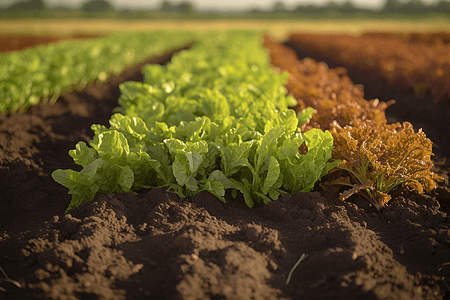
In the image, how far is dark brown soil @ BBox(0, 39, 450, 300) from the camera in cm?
202

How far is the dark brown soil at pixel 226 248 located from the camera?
2.02 metres

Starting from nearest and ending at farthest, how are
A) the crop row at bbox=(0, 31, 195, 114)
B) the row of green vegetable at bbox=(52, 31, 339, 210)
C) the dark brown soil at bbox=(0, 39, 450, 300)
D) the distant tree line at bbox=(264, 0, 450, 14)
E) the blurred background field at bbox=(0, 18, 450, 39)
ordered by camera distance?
the dark brown soil at bbox=(0, 39, 450, 300), the row of green vegetable at bbox=(52, 31, 339, 210), the crop row at bbox=(0, 31, 195, 114), the blurred background field at bbox=(0, 18, 450, 39), the distant tree line at bbox=(264, 0, 450, 14)

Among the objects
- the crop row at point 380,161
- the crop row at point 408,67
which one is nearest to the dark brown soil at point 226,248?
the crop row at point 380,161

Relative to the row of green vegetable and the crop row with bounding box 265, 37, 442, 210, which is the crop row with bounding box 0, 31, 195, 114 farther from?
the crop row with bounding box 265, 37, 442, 210

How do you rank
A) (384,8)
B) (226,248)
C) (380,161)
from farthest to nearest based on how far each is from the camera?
(384,8) → (380,161) → (226,248)

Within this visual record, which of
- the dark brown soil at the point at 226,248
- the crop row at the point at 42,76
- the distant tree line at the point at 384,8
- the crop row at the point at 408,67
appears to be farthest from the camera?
the distant tree line at the point at 384,8

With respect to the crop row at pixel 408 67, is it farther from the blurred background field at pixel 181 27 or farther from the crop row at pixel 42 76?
the blurred background field at pixel 181 27

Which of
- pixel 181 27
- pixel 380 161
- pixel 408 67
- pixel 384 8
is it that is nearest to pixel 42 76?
pixel 380 161

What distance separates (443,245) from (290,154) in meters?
1.37

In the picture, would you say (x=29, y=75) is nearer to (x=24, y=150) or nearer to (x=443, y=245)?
(x=24, y=150)

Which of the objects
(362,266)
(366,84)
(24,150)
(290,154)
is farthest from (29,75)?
(366,84)

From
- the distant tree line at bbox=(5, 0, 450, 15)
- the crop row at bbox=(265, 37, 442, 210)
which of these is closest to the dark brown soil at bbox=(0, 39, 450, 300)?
the crop row at bbox=(265, 37, 442, 210)

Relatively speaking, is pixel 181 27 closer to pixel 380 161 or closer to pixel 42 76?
pixel 42 76

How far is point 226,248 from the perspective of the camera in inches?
88.3
